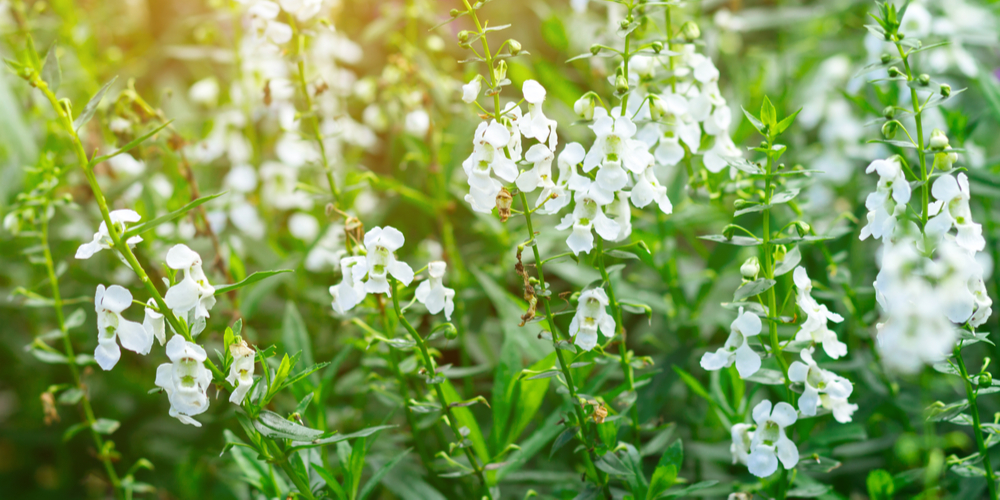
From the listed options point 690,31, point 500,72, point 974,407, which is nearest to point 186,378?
point 500,72

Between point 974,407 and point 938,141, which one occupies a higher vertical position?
point 938,141

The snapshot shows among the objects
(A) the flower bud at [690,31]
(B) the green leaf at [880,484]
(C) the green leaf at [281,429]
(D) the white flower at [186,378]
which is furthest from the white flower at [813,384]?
(D) the white flower at [186,378]

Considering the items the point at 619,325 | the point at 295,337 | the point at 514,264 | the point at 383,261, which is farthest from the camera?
the point at 514,264

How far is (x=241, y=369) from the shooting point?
842mm

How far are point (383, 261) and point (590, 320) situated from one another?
0.28 meters

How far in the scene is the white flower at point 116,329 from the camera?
2.69 feet

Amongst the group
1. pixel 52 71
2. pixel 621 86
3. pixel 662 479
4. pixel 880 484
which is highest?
pixel 52 71

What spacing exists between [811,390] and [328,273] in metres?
1.10

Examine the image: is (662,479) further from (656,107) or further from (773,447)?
(656,107)

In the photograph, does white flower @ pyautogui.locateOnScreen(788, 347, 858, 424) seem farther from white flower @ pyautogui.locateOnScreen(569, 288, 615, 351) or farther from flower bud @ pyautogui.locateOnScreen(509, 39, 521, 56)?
flower bud @ pyautogui.locateOnScreen(509, 39, 521, 56)

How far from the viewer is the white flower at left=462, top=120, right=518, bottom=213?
2.66 ft

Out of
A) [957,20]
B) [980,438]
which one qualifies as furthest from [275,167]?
[957,20]

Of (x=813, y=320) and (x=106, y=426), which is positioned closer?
(x=813, y=320)

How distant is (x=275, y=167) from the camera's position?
5.93 ft
